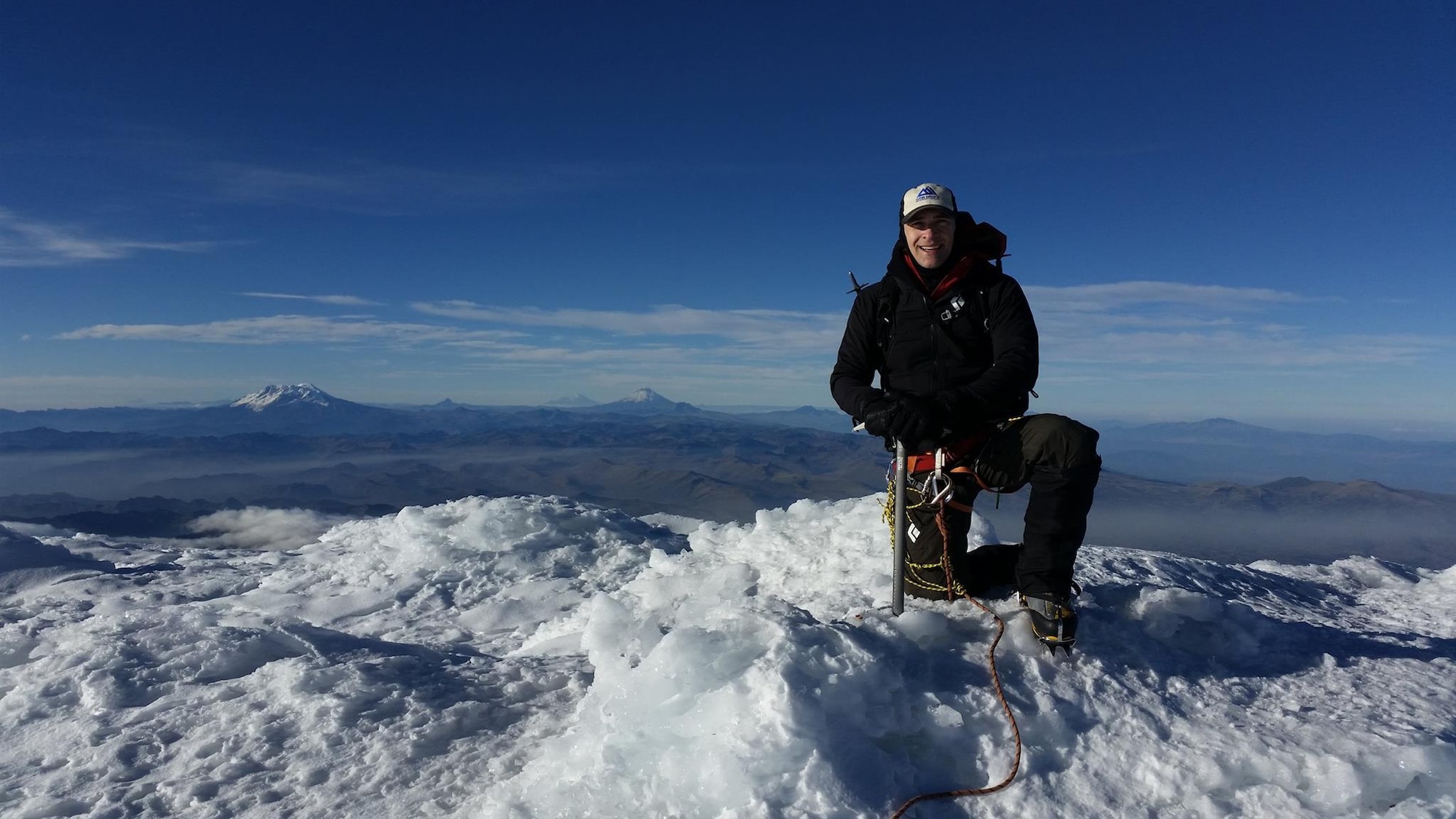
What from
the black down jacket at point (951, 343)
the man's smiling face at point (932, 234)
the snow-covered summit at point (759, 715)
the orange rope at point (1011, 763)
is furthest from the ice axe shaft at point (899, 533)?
the man's smiling face at point (932, 234)

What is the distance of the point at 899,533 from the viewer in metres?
4.64

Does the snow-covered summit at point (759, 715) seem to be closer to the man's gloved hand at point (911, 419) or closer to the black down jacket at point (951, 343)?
the man's gloved hand at point (911, 419)

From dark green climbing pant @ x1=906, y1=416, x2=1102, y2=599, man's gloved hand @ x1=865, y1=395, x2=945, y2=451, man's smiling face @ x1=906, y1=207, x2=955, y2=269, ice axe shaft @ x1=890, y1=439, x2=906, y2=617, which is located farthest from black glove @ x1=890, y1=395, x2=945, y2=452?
man's smiling face @ x1=906, y1=207, x2=955, y2=269

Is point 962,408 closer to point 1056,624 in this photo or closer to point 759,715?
point 1056,624

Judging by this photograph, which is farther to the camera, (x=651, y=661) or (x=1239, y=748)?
(x=651, y=661)

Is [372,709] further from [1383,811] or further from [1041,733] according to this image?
[1383,811]

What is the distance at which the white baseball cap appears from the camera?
15.0ft

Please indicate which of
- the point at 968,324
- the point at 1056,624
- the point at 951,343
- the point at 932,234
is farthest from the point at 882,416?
the point at 1056,624

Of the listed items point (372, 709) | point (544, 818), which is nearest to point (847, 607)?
point (544, 818)

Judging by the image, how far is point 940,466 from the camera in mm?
4770

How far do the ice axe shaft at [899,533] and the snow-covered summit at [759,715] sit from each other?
0.46 ft

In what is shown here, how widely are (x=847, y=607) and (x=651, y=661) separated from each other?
2826mm

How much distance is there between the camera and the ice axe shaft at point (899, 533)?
15.1ft

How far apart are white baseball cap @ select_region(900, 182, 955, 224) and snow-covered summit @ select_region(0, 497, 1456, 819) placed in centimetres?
280
